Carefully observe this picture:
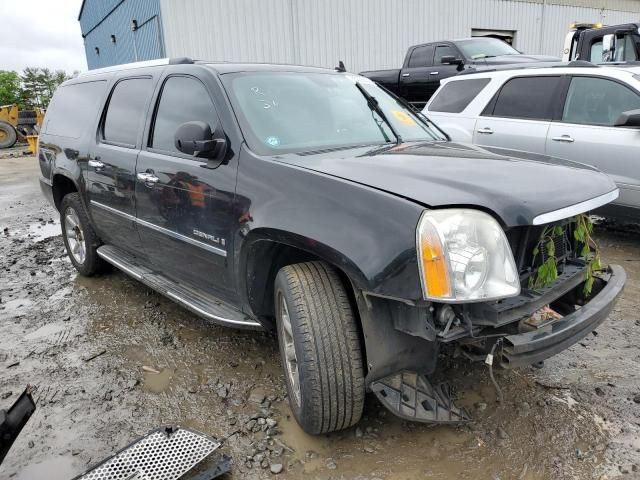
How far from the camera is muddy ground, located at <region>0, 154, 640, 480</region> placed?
7.66 feet

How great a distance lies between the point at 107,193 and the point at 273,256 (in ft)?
6.27

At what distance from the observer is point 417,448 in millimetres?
2424

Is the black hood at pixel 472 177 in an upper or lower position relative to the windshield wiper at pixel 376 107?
lower

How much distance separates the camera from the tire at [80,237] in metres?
4.55

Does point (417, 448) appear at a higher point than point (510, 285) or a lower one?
lower

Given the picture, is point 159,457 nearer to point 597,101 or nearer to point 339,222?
point 339,222

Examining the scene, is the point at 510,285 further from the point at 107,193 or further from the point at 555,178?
the point at 107,193

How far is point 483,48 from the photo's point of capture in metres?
9.86

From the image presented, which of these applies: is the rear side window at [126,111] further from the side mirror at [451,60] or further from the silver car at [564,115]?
the side mirror at [451,60]

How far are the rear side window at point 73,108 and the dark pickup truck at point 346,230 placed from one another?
806mm

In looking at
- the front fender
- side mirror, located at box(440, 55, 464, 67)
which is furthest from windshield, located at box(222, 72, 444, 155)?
side mirror, located at box(440, 55, 464, 67)

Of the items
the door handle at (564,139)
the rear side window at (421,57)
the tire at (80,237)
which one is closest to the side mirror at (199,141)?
the tire at (80,237)

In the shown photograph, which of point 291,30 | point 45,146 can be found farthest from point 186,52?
point 45,146

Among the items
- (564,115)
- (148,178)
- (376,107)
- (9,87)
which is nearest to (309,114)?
(376,107)
